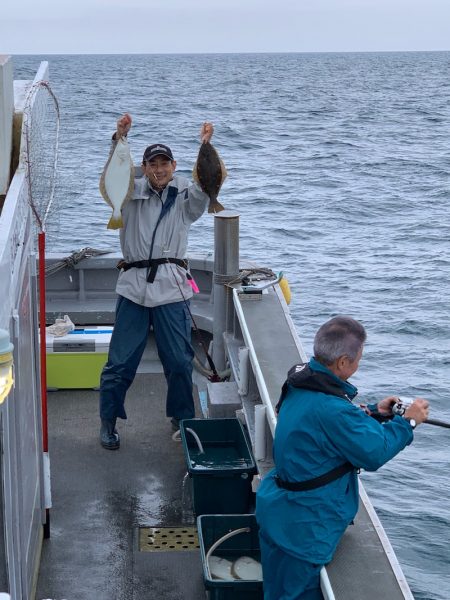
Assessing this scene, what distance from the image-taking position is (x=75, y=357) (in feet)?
25.7

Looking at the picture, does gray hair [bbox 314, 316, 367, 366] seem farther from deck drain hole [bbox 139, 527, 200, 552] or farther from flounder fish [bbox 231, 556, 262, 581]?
deck drain hole [bbox 139, 527, 200, 552]

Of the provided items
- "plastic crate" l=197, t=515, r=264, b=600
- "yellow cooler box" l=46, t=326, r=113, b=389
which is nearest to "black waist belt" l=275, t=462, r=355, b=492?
"plastic crate" l=197, t=515, r=264, b=600

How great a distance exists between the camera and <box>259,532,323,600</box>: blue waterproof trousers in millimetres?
4141

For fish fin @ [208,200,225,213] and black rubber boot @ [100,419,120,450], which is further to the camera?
black rubber boot @ [100,419,120,450]

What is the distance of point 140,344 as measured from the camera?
6.61 metres

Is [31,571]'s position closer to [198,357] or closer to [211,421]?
[211,421]

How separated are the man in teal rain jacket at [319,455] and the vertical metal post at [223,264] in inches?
123

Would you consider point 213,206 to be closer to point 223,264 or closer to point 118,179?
point 118,179

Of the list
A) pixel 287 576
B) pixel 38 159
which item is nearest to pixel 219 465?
pixel 287 576

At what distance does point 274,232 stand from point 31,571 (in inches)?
889

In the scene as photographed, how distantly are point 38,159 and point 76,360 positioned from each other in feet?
8.41

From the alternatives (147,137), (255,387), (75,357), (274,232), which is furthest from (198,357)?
(147,137)

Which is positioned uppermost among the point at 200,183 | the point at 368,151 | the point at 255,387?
the point at 200,183

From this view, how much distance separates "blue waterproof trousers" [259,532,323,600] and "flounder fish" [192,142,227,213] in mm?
2536
